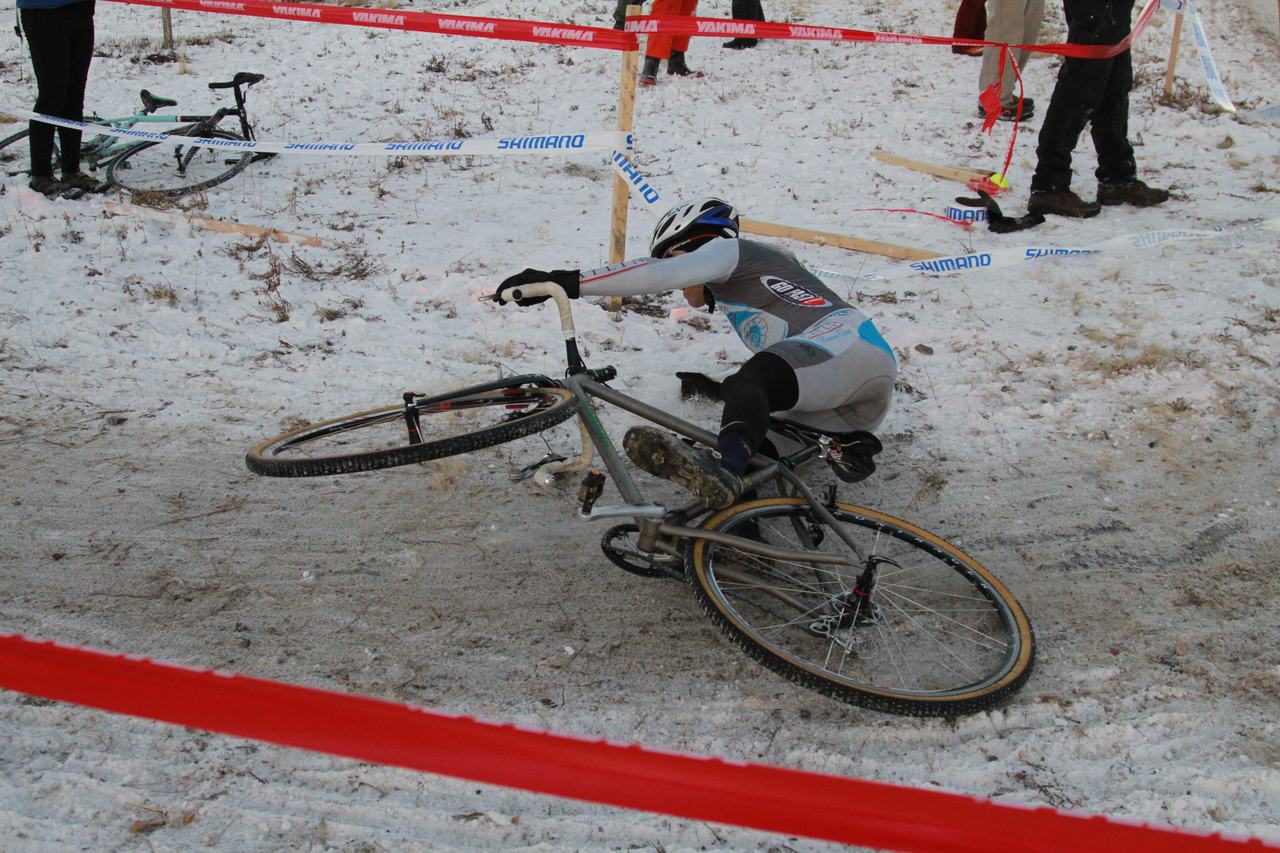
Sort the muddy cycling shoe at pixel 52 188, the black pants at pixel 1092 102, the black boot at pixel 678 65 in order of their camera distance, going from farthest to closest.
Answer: the black boot at pixel 678 65, the muddy cycling shoe at pixel 52 188, the black pants at pixel 1092 102

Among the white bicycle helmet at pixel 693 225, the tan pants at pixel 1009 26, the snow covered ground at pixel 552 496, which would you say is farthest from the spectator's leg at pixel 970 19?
the white bicycle helmet at pixel 693 225

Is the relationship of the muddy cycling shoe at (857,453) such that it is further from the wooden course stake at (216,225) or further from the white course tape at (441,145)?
the wooden course stake at (216,225)

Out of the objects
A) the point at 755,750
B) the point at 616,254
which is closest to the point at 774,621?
the point at 755,750

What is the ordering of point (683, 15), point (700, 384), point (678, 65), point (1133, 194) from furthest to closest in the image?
point (678, 65) < point (683, 15) < point (1133, 194) < point (700, 384)

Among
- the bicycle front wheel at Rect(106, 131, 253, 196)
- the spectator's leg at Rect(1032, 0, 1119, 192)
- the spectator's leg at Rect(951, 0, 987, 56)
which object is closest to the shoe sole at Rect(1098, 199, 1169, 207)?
the spectator's leg at Rect(1032, 0, 1119, 192)

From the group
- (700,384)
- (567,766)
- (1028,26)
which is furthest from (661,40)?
(567,766)

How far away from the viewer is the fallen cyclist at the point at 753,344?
11.4ft

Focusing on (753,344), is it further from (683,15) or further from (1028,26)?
(683,15)

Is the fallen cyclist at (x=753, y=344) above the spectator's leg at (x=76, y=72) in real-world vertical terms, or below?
below

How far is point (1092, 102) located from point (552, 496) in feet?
17.2

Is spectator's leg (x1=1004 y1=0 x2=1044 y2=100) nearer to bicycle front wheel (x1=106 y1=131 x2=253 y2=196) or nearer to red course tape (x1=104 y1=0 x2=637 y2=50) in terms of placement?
red course tape (x1=104 y1=0 x2=637 y2=50)

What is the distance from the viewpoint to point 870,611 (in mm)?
3449

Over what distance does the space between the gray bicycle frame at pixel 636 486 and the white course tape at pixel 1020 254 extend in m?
2.81

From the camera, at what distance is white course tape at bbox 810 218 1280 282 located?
611 cm
